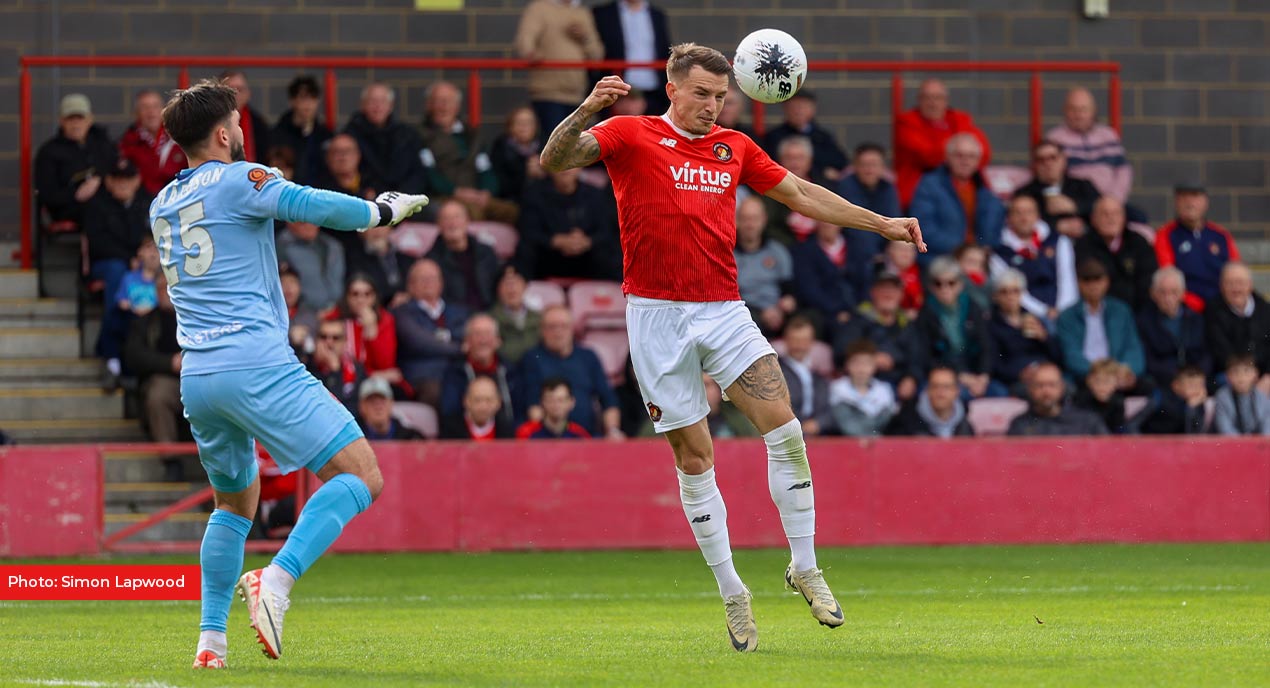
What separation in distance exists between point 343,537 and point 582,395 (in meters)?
2.08

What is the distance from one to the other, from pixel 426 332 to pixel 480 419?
3.53 feet

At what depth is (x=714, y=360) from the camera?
25.7ft

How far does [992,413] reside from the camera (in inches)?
590

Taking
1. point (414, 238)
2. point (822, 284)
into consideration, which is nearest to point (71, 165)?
point (414, 238)

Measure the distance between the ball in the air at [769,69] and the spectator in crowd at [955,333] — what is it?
7.10 metres

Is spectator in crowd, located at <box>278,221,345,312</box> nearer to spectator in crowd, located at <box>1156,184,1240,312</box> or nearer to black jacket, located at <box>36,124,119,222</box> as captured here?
black jacket, located at <box>36,124,119,222</box>

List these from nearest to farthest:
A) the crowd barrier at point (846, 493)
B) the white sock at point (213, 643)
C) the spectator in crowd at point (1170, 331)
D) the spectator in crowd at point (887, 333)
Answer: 1. the white sock at point (213, 643)
2. the crowd barrier at point (846, 493)
3. the spectator in crowd at point (887, 333)
4. the spectator in crowd at point (1170, 331)

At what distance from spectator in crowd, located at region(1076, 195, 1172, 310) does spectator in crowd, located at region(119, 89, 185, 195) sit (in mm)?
7500

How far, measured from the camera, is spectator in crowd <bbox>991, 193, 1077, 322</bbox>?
16016 mm

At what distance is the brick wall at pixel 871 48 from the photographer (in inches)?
683

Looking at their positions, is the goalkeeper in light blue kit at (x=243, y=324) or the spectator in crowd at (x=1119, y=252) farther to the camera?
the spectator in crowd at (x=1119, y=252)

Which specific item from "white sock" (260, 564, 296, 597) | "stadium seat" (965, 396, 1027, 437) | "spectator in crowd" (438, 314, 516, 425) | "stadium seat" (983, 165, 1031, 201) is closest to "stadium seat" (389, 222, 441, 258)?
"spectator in crowd" (438, 314, 516, 425)

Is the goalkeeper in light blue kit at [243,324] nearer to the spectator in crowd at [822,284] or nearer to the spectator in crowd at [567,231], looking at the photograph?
the spectator in crowd at [567,231]

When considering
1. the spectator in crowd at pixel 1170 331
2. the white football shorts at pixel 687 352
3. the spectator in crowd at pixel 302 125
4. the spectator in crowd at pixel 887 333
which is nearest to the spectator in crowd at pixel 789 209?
the spectator in crowd at pixel 887 333
